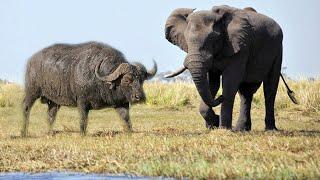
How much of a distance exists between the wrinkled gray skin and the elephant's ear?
70 centimetres

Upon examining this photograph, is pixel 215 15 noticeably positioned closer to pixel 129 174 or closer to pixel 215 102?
pixel 215 102

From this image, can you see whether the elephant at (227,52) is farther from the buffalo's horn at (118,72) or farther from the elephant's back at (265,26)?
the buffalo's horn at (118,72)

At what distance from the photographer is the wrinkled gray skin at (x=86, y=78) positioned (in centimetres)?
1508

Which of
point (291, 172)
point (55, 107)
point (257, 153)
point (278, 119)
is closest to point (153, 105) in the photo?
point (278, 119)

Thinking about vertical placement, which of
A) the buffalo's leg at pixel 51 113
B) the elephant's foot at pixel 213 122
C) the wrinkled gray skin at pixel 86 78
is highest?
the wrinkled gray skin at pixel 86 78

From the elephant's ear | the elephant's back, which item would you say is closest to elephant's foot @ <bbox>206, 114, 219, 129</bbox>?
the elephant's ear

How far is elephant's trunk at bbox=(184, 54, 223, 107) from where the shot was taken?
1395cm

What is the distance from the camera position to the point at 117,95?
49.9ft

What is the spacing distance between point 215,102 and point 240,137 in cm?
169

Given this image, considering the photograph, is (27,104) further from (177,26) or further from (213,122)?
(213,122)

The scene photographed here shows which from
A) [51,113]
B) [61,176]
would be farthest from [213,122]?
[61,176]

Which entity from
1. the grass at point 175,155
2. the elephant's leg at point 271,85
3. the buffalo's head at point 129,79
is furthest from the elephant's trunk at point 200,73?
the elephant's leg at point 271,85

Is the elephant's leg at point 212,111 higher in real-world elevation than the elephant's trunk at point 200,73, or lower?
lower

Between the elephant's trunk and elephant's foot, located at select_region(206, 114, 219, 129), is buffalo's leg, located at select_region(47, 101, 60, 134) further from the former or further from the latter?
the elephant's trunk
